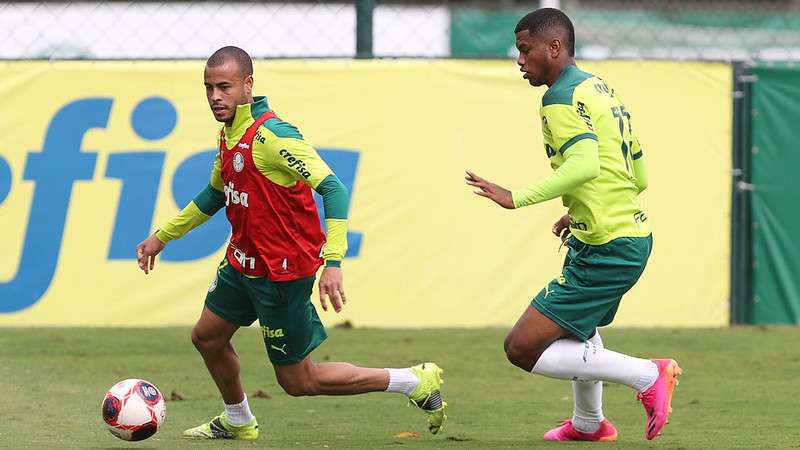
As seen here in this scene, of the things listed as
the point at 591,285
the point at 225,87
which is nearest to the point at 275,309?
the point at 225,87

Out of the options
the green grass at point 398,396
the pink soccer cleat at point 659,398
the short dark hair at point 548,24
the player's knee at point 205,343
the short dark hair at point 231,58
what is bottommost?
the green grass at point 398,396

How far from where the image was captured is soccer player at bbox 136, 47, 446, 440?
6617mm

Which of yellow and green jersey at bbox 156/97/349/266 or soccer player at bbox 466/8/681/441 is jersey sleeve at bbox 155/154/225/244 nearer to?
yellow and green jersey at bbox 156/97/349/266

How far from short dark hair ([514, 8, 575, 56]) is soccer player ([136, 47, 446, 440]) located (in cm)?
112

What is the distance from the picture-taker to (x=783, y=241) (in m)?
12.0

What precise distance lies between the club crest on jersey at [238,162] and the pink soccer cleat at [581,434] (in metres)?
1.98

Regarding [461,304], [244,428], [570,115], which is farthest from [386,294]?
[570,115]

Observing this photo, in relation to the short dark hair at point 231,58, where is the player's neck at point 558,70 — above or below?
below

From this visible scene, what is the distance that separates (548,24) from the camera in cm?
664

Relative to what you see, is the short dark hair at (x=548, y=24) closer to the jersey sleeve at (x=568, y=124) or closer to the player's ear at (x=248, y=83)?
the jersey sleeve at (x=568, y=124)

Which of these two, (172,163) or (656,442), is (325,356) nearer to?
(172,163)

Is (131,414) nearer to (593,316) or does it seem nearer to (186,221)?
(186,221)

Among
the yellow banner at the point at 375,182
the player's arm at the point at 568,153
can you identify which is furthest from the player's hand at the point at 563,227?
the yellow banner at the point at 375,182

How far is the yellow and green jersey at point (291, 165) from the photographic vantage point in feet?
21.2
